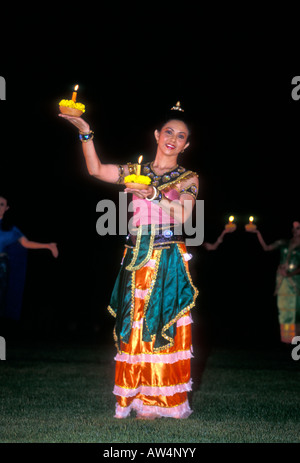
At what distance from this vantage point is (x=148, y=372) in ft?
13.8

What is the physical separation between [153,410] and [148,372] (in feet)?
0.87

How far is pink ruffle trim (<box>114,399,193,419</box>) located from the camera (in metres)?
4.20

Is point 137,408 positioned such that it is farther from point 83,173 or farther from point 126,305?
point 83,173

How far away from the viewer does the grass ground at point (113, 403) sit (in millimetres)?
3668

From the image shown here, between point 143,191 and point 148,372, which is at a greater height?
point 143,191

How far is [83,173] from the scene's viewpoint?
1151cm

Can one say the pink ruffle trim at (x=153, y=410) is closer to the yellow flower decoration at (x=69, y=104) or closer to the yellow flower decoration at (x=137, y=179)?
the yellow flower decoration at (x=137, y=179)

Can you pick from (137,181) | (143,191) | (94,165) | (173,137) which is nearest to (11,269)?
(94,165)

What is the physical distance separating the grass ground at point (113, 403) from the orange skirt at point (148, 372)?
5.3 inches

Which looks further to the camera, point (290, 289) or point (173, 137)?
point (290, 289)

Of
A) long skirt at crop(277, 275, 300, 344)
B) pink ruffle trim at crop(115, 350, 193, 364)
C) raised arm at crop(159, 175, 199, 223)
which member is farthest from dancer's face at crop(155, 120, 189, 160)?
long skirt at crop(277, 275, 300, 344)

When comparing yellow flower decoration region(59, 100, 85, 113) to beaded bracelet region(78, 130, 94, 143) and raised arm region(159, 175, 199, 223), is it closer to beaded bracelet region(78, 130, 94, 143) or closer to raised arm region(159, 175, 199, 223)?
beaded bracelet region(78, 130, 94, 143)

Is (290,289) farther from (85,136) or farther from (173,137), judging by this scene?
(85,136)

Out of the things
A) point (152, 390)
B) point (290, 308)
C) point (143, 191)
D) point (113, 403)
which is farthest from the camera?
point (290, 308)
